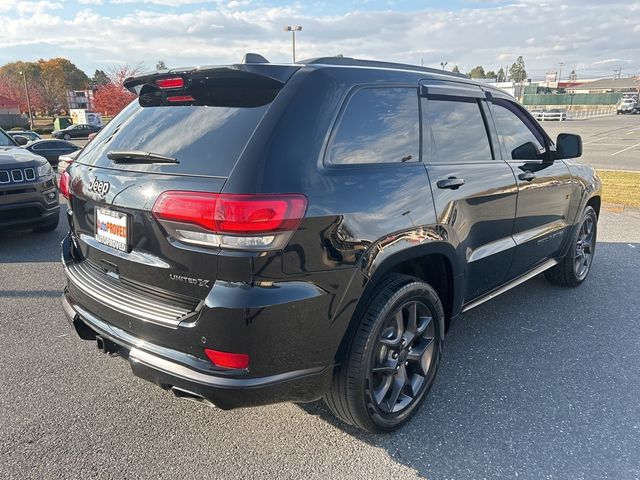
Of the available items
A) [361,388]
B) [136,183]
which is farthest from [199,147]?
[361,388]

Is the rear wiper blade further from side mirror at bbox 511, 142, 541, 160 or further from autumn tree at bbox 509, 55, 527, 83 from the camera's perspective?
autumn tree at bbox 509, 55, 527, 83

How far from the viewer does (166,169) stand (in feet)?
7.27

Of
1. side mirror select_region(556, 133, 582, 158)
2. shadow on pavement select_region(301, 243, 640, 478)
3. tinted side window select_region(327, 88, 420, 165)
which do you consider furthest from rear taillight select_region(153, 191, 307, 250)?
side mirror select_region(556, 133, 582, 158)

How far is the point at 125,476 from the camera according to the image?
2.31m

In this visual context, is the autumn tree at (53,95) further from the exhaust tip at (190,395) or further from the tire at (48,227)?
the exhaust tip at (190,395)

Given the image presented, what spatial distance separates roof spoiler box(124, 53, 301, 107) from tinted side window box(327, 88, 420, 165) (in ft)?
1.17

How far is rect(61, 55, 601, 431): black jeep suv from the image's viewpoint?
6.64 feet

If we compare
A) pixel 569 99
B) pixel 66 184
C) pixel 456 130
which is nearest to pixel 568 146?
pixel 456 130

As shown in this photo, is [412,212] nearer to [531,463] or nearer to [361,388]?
[361,388]

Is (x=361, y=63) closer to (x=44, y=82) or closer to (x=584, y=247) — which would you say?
(x=584, y=247)

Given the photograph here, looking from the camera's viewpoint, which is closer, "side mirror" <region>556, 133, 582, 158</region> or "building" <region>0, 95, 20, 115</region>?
"side mirror" <region>556, 133, 582, 158</region>

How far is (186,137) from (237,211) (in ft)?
1.97

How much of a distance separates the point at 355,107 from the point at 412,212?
0.61 meters

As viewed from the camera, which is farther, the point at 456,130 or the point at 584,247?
the point at 584,247
